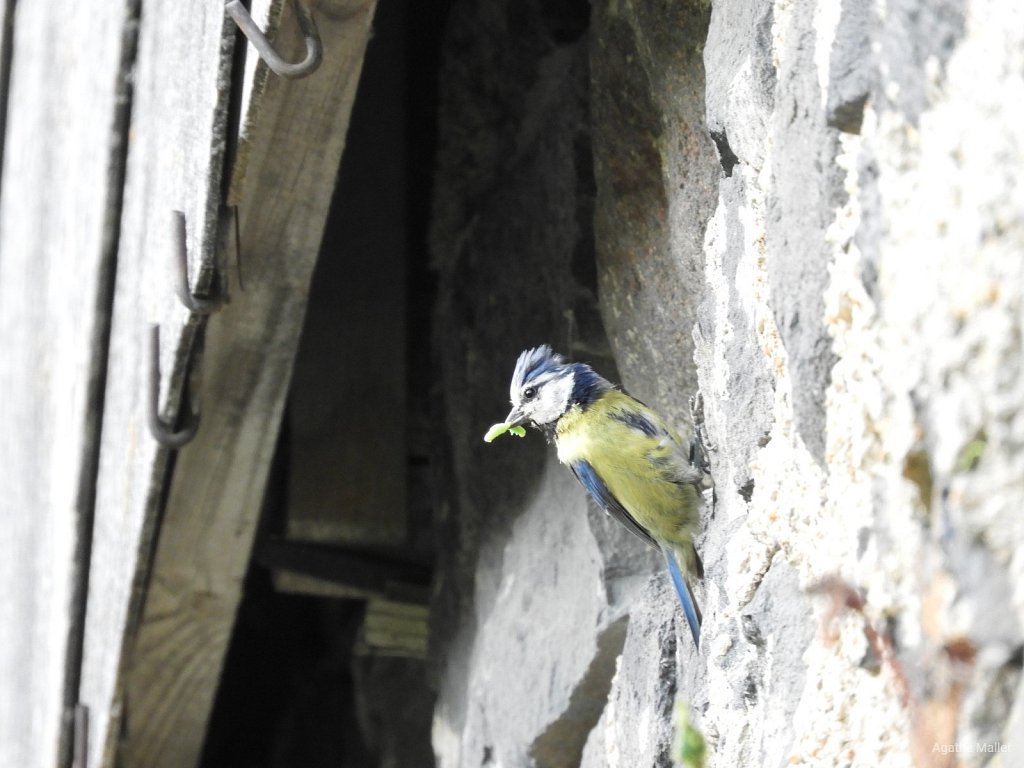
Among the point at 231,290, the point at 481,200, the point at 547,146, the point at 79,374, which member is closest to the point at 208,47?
the point at 231,290

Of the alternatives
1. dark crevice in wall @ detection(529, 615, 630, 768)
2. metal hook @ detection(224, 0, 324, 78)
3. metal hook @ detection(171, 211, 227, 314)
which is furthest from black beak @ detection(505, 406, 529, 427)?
metal hook @ detection(224, 0, 324, 78)

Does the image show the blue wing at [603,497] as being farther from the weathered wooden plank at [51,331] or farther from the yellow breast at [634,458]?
the weathered wooden plank at [51,331]

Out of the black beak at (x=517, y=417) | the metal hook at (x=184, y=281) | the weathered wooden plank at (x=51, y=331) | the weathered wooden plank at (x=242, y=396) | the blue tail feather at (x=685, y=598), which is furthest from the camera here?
the weathered wooden plank at (x=51, y=331)

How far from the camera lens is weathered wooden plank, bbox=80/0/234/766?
1.63m

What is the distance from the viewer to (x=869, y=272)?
0.84 m

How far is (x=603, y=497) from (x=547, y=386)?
182mm

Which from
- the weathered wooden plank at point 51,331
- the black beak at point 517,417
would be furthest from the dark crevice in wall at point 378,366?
the black beak at point 517,417

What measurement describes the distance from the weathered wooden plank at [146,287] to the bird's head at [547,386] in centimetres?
44

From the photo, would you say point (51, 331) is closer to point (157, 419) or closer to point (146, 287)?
point (146, 287)

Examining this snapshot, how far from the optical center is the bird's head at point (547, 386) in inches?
71.7

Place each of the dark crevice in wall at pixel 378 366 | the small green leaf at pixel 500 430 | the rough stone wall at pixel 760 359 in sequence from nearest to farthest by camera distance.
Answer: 1. the rough stone wall at pixel 760 359
2. the small green leaf at pixel 500 430
3. the dark crevice in wall at pixel 378 366

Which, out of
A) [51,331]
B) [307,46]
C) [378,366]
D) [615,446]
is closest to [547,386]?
[615,446]

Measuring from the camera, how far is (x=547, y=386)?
6.06 ft

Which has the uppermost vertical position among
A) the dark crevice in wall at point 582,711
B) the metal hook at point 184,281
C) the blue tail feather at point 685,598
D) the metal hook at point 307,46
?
the metal hook at point 307,46
